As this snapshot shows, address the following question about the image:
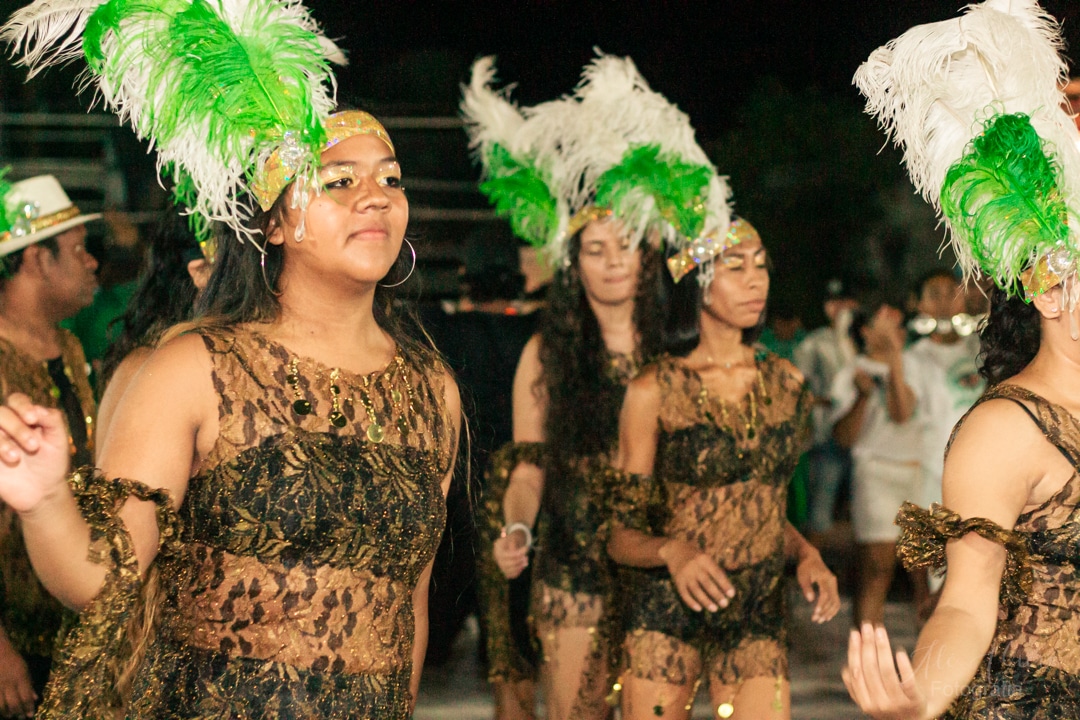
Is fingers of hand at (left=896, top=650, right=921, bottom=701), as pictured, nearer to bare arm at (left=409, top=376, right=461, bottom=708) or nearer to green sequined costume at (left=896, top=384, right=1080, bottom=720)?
green sequined costume at (left=896, top=384, right=1080, bottom=720)

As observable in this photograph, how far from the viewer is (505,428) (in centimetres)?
556

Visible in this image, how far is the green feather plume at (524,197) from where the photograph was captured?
5449 millimetres

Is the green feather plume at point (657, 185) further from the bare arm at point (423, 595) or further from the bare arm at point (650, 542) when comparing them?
the bare arm at point (423, 595)

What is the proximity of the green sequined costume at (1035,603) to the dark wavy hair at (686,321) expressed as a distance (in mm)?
1952

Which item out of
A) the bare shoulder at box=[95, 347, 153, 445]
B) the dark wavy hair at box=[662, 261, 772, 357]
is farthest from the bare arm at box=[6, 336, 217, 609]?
the dark wavy hair at box=[662, 261, 772, 357]

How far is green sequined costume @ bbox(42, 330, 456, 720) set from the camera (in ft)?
8.00

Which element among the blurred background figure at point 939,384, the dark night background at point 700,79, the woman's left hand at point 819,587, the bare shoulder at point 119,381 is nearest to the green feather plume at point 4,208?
the bare shoulder at point 119,381

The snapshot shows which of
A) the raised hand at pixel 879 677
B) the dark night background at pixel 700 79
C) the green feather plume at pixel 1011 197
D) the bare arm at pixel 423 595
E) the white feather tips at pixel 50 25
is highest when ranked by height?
the dark night background at pixel 700 79

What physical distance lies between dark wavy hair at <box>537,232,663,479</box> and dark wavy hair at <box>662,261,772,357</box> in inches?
7.9

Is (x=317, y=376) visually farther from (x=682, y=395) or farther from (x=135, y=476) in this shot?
(x=682, y=395)

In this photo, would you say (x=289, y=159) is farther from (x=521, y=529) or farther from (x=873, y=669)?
(x=521, y=529)

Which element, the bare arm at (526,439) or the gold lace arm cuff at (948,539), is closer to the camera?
the gold lace arm cuff at (948,539)

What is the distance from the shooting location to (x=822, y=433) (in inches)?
338

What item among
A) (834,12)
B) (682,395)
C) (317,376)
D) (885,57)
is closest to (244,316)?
(317,376)
